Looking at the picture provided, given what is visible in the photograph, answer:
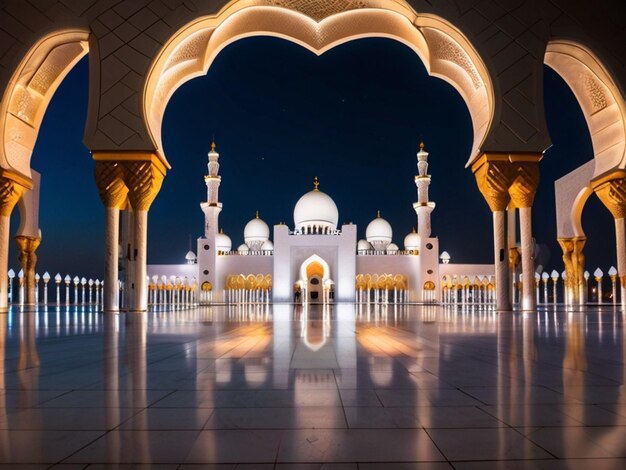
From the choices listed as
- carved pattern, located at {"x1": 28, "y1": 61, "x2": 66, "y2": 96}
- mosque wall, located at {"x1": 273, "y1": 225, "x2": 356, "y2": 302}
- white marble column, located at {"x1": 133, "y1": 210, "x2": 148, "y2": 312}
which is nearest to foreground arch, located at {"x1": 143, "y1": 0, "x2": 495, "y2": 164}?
white marble column, located at {"x1": 133, "y1": 210, "x2": 148, "y2": 312}

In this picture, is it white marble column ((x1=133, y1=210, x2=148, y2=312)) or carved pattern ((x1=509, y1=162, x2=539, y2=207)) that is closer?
carved pattern ((x1=509, y1=162, x2=539, y2=207))

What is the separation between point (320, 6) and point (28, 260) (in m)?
9.77

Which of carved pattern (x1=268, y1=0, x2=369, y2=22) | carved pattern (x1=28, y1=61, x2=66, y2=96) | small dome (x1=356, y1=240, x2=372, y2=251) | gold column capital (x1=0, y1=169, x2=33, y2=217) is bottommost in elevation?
small dome (x1=356, y1=240, x2=372, y2=251)

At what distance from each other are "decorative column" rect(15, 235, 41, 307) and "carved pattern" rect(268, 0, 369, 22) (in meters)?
8.93

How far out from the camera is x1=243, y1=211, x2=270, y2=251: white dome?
28.5 metres

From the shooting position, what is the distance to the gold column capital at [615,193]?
30.8ft

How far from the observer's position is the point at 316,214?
992 inches

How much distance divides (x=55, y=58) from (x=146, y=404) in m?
9.58

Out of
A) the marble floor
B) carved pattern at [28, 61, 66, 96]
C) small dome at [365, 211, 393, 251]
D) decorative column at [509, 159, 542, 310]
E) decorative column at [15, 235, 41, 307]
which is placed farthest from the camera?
small dome at [365, 211, 393, 251]

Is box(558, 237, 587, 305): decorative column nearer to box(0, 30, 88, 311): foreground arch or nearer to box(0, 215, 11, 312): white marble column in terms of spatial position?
box(0, 30, 88, 311): foreground arch

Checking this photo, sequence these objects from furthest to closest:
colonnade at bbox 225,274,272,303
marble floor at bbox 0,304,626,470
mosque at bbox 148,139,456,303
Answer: colonnade at bbox 225,274,272,303
mosque at bbox 148,139,456,303
marble floor at bbox 0,304,626,470

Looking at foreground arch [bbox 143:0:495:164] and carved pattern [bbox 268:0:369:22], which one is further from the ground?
carved pattern [bbox 268:0:369:22]

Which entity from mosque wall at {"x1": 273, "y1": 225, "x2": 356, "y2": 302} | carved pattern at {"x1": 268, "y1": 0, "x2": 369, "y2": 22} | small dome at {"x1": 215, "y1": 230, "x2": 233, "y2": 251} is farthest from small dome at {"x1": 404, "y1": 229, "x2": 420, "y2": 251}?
carved pattern at {"x1": 268, "y1": 0, "x2": 369, "y2": 22}

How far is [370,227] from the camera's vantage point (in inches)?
1115
